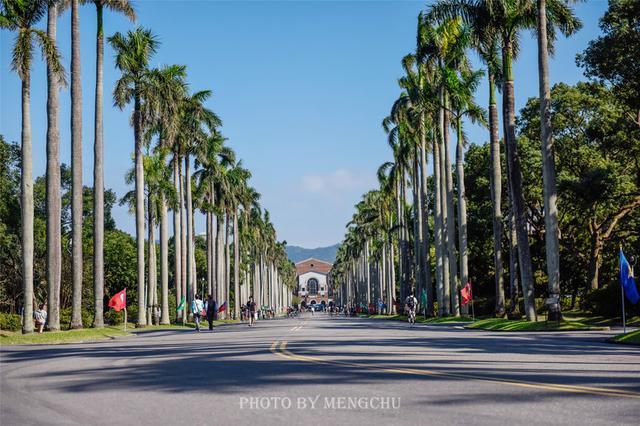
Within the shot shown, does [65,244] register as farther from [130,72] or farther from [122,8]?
[122,8]

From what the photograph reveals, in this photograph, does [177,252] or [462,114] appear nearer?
[462,114]

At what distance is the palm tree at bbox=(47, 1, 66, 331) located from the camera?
99.2ft

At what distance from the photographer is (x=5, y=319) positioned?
51.6 m

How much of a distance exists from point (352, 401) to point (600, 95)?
147 feet

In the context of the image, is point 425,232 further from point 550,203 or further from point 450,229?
point 550,203

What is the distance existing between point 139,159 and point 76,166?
12773 millimetres

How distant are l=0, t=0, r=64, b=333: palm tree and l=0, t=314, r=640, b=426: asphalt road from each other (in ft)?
47.7

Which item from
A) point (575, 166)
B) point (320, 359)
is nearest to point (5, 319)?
point (575, 166)

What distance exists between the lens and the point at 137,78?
46.1 m

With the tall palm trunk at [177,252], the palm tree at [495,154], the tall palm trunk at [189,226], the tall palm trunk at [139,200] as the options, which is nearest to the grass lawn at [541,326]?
the palm tree at [495,154]

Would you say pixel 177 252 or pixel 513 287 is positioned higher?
pixel 177 252

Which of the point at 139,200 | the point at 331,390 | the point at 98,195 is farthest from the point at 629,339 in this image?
the point at 139,200

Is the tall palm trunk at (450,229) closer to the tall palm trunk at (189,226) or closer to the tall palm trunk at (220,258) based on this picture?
the tall palm trunk at (189,226)

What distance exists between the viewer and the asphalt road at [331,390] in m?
7.66
